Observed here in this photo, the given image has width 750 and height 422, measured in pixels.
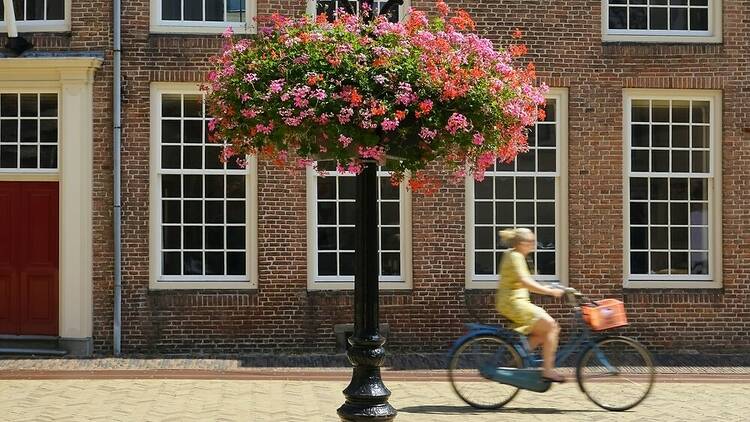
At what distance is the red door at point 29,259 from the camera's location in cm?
1477

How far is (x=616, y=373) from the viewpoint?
33.9 ft

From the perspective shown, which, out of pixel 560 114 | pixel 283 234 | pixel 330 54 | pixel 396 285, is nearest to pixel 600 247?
pixel 560 114

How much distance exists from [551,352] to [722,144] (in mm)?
Answer: 6483

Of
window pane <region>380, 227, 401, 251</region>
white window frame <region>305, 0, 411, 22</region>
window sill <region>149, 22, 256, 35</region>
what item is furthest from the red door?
window pane <region>380, 227, 401, 251</region>

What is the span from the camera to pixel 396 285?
15.0m

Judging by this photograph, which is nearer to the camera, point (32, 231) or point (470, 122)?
point (470, 122)

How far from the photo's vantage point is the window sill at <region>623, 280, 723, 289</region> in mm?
15344

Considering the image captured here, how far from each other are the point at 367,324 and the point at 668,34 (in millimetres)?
9397

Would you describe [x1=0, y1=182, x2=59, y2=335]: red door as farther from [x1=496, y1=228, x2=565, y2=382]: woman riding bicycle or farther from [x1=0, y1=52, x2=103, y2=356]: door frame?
[x1=496, y1=228, x2=565, y2=382]: woman riding bicycle

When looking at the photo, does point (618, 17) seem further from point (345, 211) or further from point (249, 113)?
point (249, 113)

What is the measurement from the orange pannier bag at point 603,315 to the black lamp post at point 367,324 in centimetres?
316

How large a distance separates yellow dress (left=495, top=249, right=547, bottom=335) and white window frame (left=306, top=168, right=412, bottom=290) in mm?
4713

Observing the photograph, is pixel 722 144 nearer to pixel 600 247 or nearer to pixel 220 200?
pixel 600 247

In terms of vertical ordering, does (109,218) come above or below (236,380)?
above
